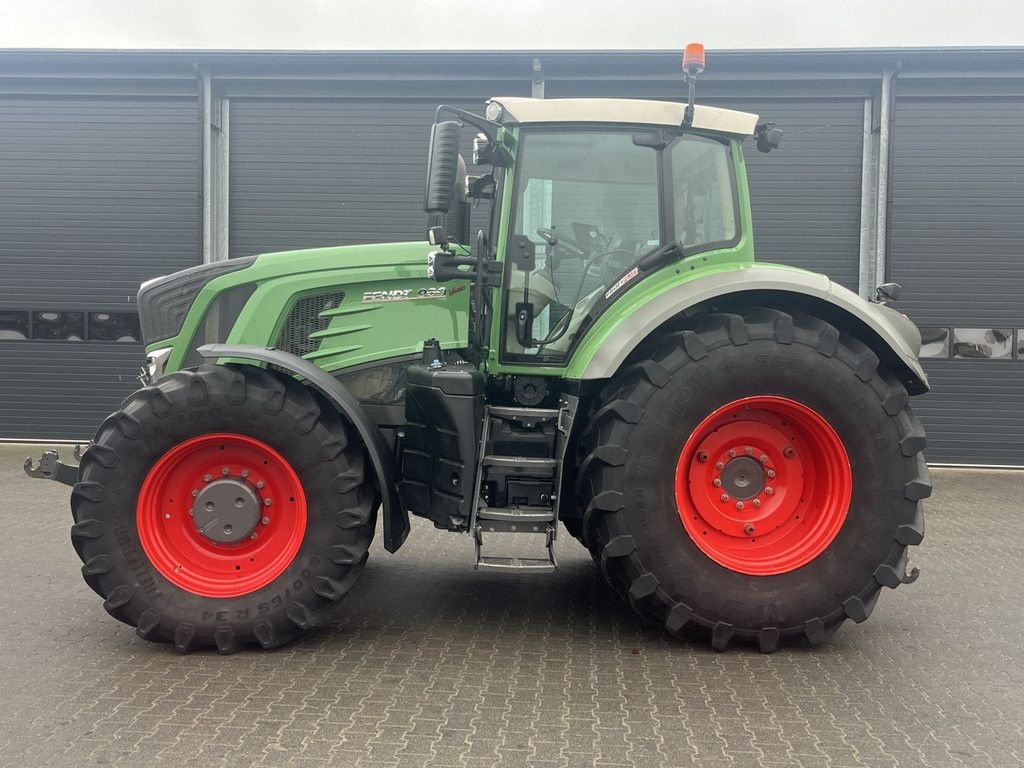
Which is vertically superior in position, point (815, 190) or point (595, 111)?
point (815, 190)

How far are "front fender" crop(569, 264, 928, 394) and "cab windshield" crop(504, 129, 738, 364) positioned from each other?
24cm

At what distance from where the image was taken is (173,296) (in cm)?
489

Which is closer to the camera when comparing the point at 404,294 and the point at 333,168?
the point at 404,294

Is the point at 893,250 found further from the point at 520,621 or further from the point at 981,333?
the point at 520,621

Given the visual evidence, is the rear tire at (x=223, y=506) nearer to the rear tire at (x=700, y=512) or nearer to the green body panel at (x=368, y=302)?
the green body panel at (x=368, y=302)

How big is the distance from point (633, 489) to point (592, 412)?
0.51 m

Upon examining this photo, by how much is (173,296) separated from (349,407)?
1.47 m

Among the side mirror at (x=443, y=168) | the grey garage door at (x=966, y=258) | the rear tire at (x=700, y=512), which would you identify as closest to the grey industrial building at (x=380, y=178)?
the grey garage door at (x=966, y=258)

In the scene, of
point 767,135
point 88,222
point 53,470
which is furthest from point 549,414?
point 88,222

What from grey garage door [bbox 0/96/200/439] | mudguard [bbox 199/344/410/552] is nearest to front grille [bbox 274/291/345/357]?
mudguard [bbox 199/344/410/552]

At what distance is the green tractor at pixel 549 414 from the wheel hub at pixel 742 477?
0.01 m

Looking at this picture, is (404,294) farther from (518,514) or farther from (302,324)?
(518,514)

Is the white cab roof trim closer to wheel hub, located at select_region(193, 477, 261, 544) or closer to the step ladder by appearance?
the step ladder

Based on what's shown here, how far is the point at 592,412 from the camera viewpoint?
440 centimetres
